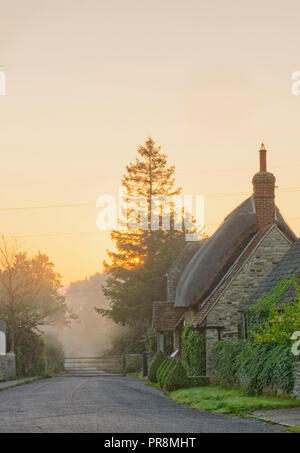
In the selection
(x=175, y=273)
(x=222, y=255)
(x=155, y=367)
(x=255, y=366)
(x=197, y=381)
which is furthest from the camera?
(x=175, y=273)

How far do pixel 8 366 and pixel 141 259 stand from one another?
79.8 feet

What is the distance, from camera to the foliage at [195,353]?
104 ft

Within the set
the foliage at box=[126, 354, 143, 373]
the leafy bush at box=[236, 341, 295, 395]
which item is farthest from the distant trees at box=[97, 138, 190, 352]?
the leafy bush at box=[236, 341, 295, 395]

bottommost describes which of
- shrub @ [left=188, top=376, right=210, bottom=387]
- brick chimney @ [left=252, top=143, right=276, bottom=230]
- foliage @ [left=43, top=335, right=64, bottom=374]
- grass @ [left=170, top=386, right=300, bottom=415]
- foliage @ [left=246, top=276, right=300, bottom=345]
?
foliage @ [left=43, top=335, right=64, bottom=374]

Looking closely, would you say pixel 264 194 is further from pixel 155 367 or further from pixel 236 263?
pixel 155 367

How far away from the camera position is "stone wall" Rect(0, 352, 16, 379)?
4272 cm

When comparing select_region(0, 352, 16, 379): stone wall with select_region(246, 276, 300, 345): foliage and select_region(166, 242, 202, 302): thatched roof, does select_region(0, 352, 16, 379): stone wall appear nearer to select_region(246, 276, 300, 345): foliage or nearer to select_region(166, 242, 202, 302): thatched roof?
select_region(166, 242, 202, 302): thatched roof

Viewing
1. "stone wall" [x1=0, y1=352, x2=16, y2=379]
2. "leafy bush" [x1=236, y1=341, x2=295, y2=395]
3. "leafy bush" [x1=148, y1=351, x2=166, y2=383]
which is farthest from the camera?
"stone wall" [x1=0, y1=352, x2=16, y2=379]

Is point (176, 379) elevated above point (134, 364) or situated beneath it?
elevated above

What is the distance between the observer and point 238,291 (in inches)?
1266

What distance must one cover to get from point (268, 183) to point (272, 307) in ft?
37.9

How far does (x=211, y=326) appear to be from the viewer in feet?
105

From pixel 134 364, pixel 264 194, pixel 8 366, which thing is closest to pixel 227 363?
pixel 264 194

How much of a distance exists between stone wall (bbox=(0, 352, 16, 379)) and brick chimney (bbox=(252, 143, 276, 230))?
19.3 meters
